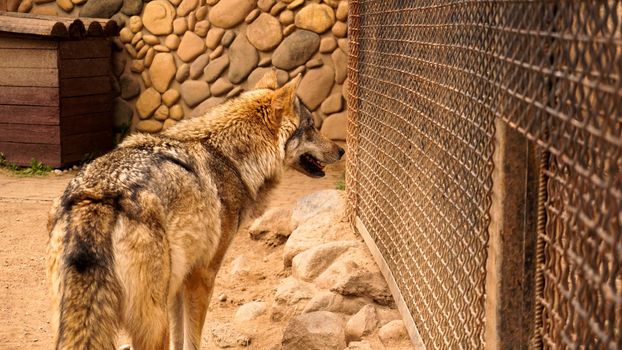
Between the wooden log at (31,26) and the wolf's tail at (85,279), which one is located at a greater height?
the wooden log at (31,26)

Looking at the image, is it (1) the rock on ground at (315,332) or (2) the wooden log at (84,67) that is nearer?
(1) the rock on ground at (315,332)


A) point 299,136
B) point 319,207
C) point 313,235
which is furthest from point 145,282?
point 319,207

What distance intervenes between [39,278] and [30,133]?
379 cm

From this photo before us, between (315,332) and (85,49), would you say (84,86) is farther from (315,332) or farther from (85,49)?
(315,332)

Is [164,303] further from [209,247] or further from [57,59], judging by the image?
[57,59]

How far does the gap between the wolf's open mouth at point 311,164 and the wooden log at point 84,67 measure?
4986 mm

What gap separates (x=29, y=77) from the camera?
952cm

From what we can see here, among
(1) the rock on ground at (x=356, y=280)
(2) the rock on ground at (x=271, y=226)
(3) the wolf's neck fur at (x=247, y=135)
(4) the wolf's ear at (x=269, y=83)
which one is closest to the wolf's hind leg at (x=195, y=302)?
(3) the wolf's neck fur at (x=247, y=135)

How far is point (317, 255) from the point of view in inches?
221

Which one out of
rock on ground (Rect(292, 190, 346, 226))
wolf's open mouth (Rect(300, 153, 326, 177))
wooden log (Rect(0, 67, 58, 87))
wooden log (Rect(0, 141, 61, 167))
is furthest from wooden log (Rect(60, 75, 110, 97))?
wolf's open mouth (Rect(300, 153, 326, 177))

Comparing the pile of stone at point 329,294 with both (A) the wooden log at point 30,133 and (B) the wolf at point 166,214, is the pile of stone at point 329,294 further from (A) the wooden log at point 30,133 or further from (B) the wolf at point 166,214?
(A) the wooden log at point 30,133

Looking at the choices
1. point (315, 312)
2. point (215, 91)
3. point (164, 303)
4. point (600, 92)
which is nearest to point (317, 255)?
point (315, 312)

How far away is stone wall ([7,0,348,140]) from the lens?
966cm

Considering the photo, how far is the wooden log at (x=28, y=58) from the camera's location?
369 inches
